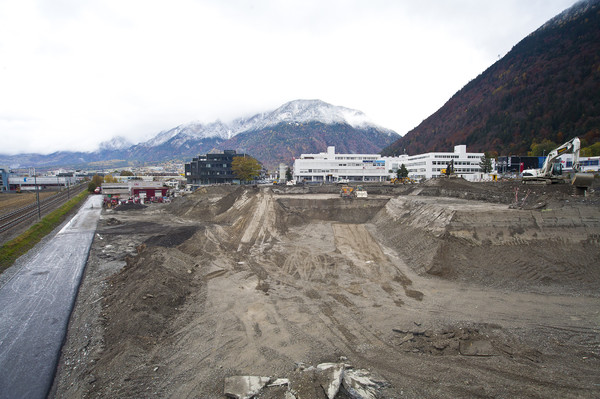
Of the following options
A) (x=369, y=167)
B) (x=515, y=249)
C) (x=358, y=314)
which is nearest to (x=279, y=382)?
(x=358, y=314)

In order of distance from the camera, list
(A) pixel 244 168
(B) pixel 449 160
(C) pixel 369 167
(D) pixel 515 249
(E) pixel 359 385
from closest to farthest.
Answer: (E) pixel 359 385 < (D) pixel 515 249 < (A) pixel 244 168 < (B) pixel 449 160 < (C) pixel 369 167

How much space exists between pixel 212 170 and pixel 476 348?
9492 centimetres

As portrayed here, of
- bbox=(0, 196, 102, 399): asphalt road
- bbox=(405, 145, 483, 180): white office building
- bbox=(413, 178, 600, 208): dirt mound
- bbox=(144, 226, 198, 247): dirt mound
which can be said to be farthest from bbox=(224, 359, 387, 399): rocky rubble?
bbox=(405, 145, 483, 180): white office building

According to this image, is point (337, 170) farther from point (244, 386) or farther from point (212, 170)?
point (244, 386)

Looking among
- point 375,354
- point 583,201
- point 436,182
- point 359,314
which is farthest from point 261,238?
point 436,182

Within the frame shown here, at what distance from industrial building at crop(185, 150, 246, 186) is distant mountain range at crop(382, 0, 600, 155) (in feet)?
350

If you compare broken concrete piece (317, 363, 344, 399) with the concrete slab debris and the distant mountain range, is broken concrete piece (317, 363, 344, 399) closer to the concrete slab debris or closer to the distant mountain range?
the concrete slab debris

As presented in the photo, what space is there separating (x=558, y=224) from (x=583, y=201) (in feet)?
14.1

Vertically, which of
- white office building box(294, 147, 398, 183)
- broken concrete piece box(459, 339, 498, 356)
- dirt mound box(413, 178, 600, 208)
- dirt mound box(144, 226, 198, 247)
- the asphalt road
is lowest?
the asphalt road

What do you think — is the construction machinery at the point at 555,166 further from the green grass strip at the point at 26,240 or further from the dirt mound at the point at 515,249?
the green grass strip at the point at 26,240

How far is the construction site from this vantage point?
9.82 meters

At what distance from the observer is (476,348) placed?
37.6 ft

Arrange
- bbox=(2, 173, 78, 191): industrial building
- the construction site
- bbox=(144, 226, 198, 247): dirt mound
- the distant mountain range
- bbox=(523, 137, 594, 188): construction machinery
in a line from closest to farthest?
the construction site < bbox=(144, 226, 198, 247): dirt mound < bbox=(523, 137, 594, 188): construction machinery < bbox=(2, 173, 78, 191): industrial building < the distant mountain range

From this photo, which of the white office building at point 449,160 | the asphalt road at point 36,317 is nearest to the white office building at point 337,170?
the white office building at point 449,160
